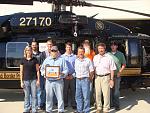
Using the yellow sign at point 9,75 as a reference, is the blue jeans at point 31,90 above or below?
below

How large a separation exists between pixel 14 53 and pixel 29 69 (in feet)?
6.07

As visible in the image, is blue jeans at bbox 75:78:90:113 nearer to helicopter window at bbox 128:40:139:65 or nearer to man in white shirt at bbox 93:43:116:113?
man in white shirt at bbox 93:43:116:113

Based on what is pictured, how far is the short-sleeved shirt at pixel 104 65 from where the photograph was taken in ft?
27.3

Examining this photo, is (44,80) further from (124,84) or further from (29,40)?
(124,84)

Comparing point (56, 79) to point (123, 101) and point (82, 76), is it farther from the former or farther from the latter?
point (123, 101)

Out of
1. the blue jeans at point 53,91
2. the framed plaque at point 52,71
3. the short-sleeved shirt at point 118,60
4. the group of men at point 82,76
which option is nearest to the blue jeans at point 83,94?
the group of men at point 82,76

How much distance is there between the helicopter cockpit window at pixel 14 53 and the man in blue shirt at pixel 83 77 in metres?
2.15

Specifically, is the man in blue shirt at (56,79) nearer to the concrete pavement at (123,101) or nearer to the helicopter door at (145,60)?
the concrete pavement at (123,101)

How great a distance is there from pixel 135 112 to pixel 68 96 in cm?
177

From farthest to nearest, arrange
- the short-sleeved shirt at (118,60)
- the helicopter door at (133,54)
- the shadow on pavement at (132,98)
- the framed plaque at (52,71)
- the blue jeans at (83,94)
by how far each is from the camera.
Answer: the helicopter door at (133,54)
the shadow on pavement at (132,98)
the short-sleeved shirt at (118,60)
the blue jeans at (83,94)
the framed plaque at (52,71)

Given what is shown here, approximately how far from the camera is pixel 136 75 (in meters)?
10.2

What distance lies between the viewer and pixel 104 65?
8336 millimetres

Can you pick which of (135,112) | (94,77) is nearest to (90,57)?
(94,77)

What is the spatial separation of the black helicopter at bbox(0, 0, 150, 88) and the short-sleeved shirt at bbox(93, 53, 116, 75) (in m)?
1.69
